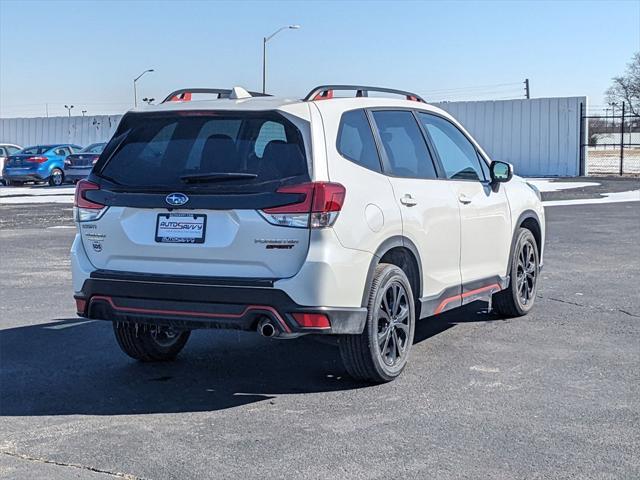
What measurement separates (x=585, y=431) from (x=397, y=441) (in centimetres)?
102

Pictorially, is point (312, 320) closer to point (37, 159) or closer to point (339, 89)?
point (339, 89)

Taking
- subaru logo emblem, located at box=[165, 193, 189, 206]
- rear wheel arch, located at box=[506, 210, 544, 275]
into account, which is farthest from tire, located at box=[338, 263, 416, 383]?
rear wheel arch, located at box=[506, 210, 544, 275]

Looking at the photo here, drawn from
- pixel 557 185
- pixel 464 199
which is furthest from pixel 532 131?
pixel 464 199

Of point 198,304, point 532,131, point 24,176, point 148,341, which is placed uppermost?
point 532,131

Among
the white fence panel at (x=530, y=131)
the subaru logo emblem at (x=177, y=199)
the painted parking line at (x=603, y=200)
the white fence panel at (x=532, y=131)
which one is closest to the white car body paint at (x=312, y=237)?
the subaru logo emblem at (x=177, y=199)

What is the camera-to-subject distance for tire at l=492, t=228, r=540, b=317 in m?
8.42

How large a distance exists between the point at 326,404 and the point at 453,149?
8.66ft

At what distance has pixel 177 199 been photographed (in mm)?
5828

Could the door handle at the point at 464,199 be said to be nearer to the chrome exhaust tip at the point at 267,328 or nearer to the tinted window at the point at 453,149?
the tinted window at the point at 453,149

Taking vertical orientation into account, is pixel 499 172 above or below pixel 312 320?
above

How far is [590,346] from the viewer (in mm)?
7465

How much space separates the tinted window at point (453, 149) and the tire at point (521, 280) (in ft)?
2.93

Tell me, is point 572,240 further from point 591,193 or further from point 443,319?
point 591,193

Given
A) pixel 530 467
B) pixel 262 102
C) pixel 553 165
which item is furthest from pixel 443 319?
pixel 553 165
